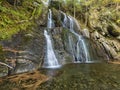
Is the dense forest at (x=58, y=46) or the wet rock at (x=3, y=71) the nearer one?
the dense forest at (x=58, y=46)

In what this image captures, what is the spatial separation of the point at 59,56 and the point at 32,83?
5876mm

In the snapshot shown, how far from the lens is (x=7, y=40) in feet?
41.5

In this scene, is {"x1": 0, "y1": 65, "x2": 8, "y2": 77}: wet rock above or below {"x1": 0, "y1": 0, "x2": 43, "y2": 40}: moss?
below

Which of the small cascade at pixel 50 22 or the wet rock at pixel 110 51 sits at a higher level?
the small cascade at pixel 50 22

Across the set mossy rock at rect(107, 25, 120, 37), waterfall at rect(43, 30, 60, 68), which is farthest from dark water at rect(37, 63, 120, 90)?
mossy rock at rect(107, 25, 120, 37)

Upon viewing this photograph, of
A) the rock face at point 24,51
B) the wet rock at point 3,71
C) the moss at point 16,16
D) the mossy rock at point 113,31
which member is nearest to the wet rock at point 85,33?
the mossy rock at point 113,31

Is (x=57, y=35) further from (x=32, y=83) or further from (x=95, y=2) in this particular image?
(x=95, y=2)

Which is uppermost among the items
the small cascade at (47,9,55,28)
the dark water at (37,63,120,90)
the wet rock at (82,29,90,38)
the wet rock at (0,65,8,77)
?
the small cascade at (47,9,55,28)

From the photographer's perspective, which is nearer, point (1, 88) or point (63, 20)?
point (1, 88)

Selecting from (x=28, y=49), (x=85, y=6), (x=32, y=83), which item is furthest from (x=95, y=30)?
(x=32, y=83)

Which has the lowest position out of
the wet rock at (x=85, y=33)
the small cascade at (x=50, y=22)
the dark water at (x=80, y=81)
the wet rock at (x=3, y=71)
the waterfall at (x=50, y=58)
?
the dark water at (x=80, y=81)

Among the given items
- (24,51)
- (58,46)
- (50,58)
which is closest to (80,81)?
(24,51)

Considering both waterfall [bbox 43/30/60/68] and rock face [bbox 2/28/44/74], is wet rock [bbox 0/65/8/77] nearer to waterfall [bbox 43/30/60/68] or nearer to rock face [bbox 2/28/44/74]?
rock face [bbox 2/28/44/74]

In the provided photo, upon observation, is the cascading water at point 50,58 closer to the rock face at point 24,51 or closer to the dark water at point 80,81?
the rock face at point 24,51
